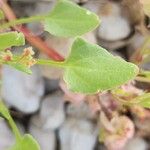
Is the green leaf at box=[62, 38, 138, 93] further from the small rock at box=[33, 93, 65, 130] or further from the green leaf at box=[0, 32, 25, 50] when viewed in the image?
the small rock at box=[33, 93, 65, 130]

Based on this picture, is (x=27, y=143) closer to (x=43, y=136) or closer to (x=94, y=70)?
(x=94, y=70)

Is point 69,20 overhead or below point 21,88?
overhead

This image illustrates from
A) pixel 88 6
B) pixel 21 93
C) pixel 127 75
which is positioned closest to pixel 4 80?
pixel 21 93

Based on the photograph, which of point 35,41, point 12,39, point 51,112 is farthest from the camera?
point 51,112

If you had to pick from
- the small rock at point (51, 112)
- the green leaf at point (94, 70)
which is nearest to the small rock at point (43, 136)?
the small rock at point (51, 112)

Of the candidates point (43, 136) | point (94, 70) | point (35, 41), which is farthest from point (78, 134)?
point (94, 70)

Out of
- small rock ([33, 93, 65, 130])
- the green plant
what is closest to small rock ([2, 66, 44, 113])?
small rock ([33, 93, 65, 130])

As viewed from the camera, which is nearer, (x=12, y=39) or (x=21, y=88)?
(x=12, y=39)

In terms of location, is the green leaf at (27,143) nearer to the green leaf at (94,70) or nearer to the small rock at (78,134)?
the green leaf at (94,70)
